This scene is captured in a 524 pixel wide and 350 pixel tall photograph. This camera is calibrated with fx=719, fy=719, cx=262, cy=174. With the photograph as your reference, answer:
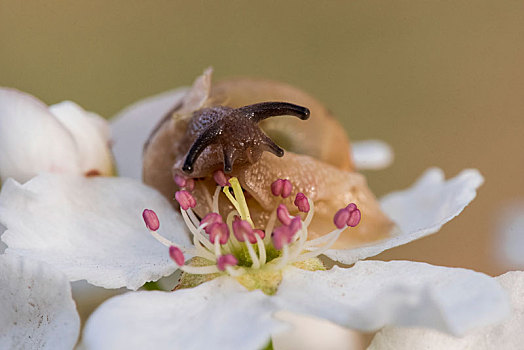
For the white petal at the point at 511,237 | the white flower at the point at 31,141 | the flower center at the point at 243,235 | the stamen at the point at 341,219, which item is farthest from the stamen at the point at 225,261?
the white petal at the point at 511,237

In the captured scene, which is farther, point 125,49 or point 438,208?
point 125,49

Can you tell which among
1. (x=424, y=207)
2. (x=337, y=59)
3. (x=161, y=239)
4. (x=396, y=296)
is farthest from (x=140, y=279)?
(x=337, y=59)

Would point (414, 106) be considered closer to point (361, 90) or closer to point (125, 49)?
point (361, 90)

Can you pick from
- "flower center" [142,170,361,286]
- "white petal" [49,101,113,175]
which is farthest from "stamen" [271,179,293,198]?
"white petal" [49,101,113,175]

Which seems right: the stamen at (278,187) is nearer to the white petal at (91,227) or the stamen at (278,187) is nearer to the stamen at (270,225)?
the stamen at (270,225)

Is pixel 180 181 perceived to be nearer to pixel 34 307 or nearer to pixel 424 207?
pixel 34 307

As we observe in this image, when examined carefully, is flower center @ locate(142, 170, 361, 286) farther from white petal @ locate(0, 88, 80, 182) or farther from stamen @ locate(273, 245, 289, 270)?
white petal @ locate(0, 88, 80, 182)

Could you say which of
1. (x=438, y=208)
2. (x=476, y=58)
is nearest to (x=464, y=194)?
(x=438, y=208)
